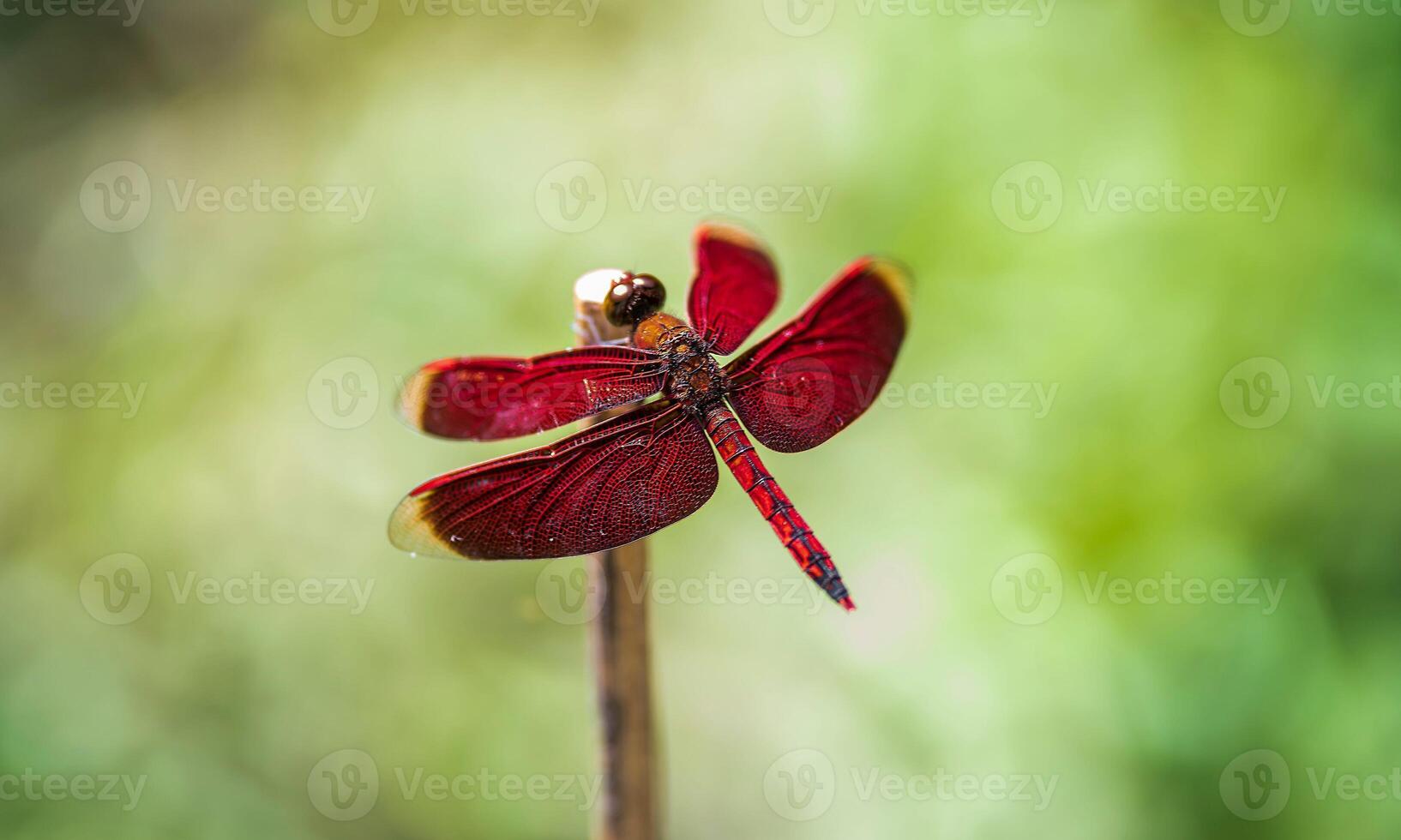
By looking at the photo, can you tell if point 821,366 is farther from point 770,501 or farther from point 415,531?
point 415,531

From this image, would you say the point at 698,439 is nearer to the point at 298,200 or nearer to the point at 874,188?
the point at 874,188

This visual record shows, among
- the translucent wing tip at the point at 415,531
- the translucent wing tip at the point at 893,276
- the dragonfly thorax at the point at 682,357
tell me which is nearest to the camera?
the translucent wing tip at the point at 415,531

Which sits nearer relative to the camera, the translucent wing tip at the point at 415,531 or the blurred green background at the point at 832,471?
the translucent wing tip at the point at 415,531

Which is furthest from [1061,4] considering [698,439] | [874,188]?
[698,439]

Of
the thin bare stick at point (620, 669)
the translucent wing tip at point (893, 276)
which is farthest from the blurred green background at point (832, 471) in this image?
the translucent wing tip at point (893, 276)

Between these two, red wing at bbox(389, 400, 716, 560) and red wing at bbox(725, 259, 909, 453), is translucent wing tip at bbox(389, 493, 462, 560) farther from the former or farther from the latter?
red wing at bbox(725, 259, 909, 453)

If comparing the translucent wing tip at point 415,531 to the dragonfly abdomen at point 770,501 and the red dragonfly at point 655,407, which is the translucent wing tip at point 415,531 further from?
the dragonfly abdomen at point 770,501

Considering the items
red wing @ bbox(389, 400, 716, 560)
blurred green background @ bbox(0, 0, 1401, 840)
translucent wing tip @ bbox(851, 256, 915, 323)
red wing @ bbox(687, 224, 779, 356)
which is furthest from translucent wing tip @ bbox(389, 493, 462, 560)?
blurred green background @ bbox(0, 0, 1401, 840)
